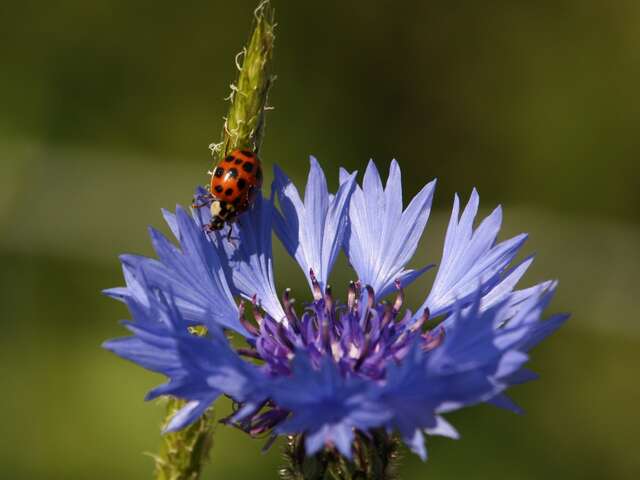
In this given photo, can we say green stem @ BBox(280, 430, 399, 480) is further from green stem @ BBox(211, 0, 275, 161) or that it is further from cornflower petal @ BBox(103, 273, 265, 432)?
green stem @ BBox(211, 0, 275, 161)

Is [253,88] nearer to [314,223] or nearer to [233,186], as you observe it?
[233,186]

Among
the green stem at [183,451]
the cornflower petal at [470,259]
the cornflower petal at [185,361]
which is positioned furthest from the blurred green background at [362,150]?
the cornflower petal at [185,361]

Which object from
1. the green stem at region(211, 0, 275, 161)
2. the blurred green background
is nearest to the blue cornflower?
the green stem at region(211, 0, 275, 161)

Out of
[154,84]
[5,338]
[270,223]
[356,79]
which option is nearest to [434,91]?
[356,79]

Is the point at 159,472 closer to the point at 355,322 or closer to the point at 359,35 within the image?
the point at 355,322

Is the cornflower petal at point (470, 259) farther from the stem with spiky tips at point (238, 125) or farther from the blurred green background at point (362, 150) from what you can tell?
the blurred green background at point (362, 150)

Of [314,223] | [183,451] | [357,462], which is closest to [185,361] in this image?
[183,451]
